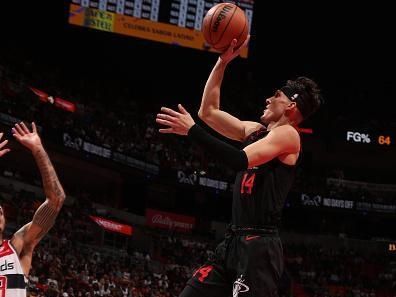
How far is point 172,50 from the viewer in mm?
29000

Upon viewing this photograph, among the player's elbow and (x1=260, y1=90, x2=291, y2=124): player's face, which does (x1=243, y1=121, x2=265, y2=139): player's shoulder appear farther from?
the player's elbow

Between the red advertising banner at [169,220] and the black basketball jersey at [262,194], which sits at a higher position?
the red advertising banner at [169,220]

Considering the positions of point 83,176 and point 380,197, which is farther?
point 380,197

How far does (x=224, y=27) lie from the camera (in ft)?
15.2

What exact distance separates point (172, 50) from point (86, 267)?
13566 millimetres

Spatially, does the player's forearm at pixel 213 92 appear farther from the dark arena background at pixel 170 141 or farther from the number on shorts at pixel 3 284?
the dark arena background at pixel 170 141

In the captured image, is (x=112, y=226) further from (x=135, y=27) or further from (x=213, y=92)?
(x=213, y=92)

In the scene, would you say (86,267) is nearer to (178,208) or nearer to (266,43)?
(178,208)

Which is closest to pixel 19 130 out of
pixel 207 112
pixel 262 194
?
pixel 207 112

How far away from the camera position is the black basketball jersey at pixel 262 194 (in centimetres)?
403

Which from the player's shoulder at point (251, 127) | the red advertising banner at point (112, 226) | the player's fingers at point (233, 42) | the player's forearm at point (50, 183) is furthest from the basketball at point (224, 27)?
the red advertising banner at point (112, 226)

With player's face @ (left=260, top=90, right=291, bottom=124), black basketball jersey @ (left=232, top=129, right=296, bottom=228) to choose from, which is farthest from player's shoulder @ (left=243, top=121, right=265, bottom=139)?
black basketball jersey @ (left=232, top=129, right=296, bottom=228)

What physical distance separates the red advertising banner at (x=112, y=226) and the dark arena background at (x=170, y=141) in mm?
42

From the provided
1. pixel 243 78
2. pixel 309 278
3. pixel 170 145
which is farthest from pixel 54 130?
pixel 243 78
